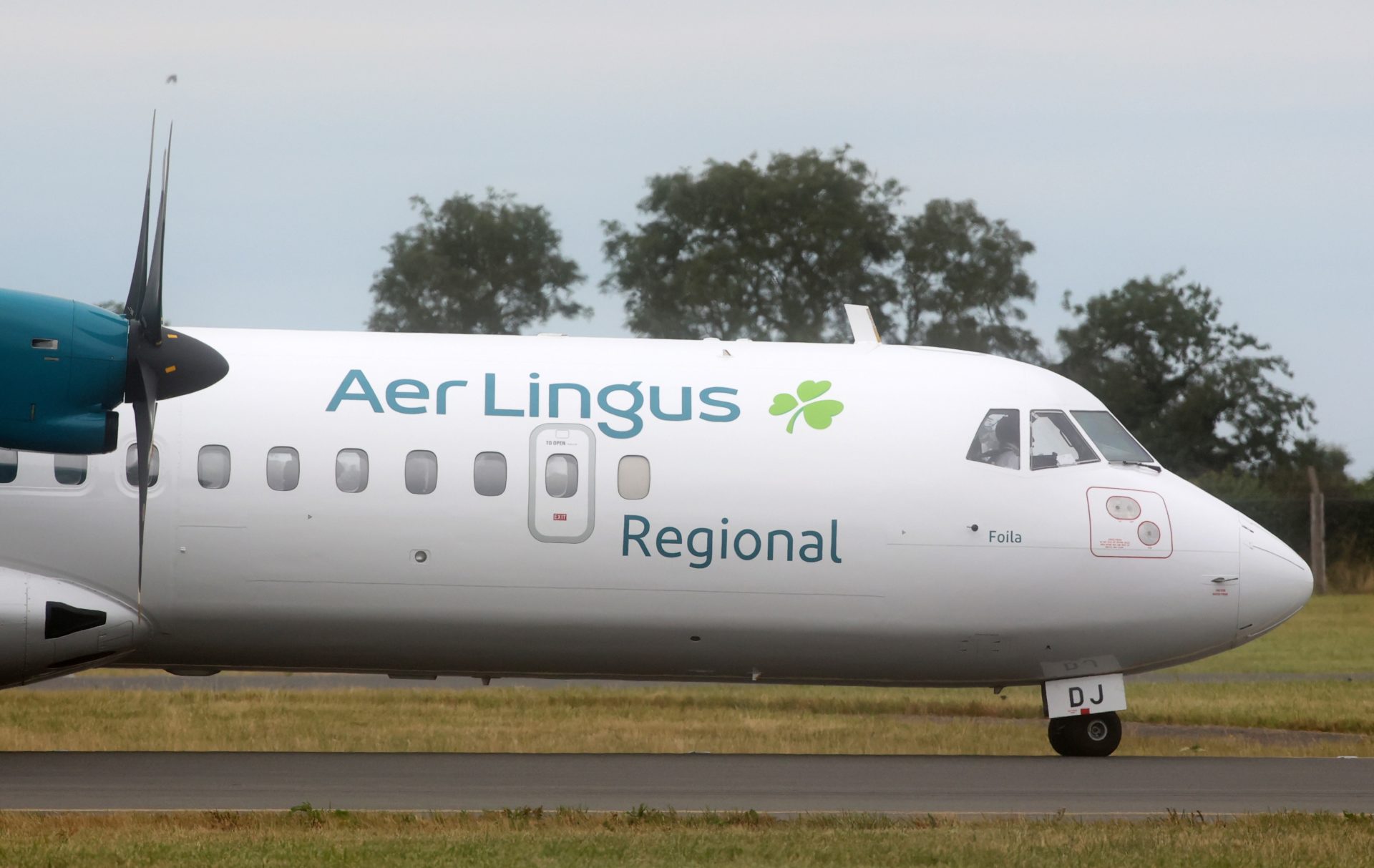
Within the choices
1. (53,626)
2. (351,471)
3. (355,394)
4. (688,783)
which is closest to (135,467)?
(53,626)

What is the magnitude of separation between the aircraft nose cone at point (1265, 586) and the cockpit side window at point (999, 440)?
2.34 m

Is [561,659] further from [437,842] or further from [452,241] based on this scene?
[452,241]

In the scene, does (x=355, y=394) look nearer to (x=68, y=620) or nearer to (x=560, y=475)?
(x=560, y=475)

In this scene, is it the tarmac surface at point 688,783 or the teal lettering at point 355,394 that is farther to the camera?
the teal lettering at point 355,394

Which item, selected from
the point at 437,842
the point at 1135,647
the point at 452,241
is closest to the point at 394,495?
the point at 437,842

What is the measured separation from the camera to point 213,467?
1645 centimetres

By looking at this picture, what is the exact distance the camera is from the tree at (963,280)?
59938 mm

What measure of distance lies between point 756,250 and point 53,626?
48.5 m

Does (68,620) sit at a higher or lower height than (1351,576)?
lower

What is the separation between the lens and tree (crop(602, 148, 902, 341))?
59875 mm

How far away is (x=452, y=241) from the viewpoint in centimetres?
6050

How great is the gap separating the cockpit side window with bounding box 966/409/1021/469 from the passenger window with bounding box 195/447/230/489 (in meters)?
6.96

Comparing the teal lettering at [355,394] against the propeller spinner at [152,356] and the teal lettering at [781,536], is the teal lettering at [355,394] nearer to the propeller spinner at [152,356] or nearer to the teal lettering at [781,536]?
the propeller spinner at [152,356]

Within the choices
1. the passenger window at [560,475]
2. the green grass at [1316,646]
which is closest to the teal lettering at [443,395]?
the passenger window at [560,475]
